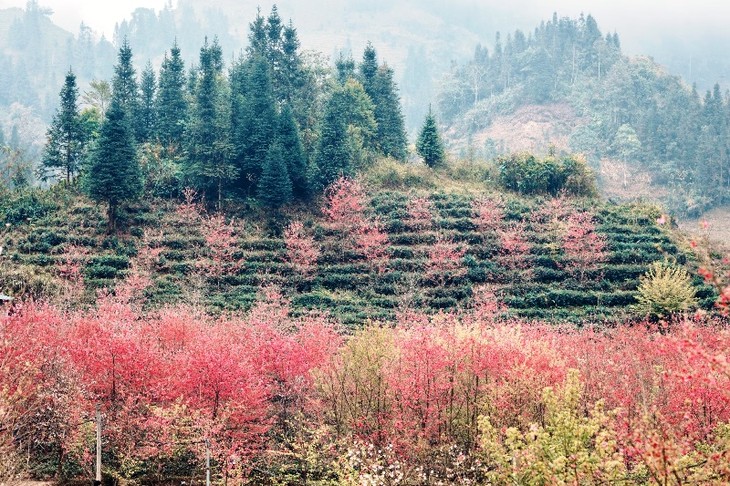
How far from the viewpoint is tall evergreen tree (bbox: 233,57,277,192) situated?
5638 cm

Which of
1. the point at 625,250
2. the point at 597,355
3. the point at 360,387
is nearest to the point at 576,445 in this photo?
the point at 360,387

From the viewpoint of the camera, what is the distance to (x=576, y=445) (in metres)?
13.4

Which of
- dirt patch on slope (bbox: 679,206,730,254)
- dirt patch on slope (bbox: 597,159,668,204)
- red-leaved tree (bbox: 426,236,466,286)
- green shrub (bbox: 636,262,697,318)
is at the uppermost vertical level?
dirt patch on slope (bbox: 597,159,668,204)

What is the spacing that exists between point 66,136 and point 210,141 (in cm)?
1565

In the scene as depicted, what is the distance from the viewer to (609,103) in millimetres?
128375

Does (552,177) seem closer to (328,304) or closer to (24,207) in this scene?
(328,304)

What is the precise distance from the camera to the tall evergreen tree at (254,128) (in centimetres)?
5638

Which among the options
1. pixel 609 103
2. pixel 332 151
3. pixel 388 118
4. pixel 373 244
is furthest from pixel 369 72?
pixel 609 103

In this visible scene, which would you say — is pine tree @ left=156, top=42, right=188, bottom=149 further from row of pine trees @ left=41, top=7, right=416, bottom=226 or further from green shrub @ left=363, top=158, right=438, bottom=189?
green shrub @ left=363, top=158, right=438, bottom=189

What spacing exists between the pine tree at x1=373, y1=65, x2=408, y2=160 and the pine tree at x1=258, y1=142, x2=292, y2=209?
56.7 ft

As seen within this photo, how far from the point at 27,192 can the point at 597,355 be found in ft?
154

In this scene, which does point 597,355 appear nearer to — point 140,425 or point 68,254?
point 140,425

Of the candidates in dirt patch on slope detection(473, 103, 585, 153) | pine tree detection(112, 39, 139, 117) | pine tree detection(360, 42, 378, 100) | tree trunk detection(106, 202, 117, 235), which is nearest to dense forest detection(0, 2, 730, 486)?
tree trunk detection(106, 202, 117, 235)

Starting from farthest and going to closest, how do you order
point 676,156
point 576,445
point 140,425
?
point 676,156, point 140,425, point 576,445
